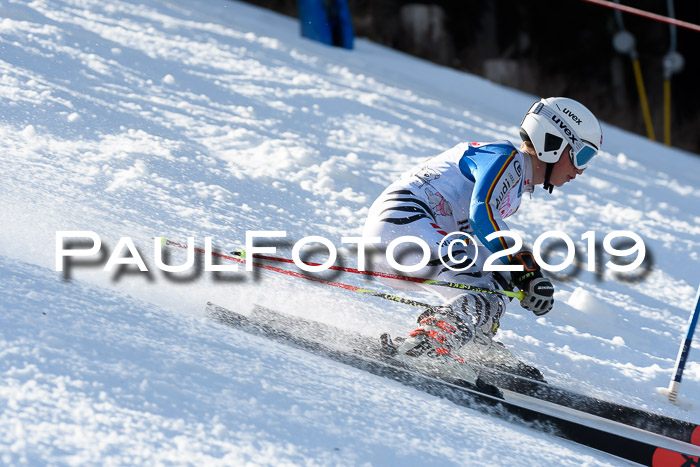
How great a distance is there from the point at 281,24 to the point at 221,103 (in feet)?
16.0

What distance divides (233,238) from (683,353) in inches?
78.8

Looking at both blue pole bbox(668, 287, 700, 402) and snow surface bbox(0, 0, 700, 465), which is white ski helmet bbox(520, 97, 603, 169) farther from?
snow surface bbox(0, 0, 700, 465)

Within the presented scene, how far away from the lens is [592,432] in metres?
2.57

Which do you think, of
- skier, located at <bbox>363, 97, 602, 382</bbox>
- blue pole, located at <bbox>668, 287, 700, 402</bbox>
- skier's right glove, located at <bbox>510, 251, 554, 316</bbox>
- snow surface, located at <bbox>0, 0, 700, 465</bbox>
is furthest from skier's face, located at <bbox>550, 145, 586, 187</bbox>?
snow surface, located at <bbox>0, 0, 700, 465</bbox>

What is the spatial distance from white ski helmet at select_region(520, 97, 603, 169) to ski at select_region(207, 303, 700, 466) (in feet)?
3.05

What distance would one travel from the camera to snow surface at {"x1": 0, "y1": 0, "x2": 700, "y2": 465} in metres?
1.96

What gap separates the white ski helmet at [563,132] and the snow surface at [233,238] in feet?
2.83

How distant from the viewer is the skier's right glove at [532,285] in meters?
2.88

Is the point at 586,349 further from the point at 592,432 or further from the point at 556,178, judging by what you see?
the point at 592,432

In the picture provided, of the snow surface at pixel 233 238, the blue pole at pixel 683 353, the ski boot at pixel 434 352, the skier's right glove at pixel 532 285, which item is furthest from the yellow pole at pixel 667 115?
the ski boot at pixel 434 352

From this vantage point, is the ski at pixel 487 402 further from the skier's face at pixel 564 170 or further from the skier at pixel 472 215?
the skier's face at pixel 564 170

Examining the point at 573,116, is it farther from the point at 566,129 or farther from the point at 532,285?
the point at 532,285

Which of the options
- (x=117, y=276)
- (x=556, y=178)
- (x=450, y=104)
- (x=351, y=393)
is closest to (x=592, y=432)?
(x=351, y=393)

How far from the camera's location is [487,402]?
261cm
